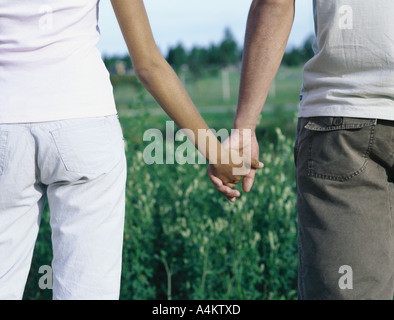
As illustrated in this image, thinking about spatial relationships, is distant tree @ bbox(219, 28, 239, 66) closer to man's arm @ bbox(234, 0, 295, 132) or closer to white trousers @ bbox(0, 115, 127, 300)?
man's arm @ bbox(234, 0, 295, 132)

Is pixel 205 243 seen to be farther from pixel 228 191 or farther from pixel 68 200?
pixel 68 200

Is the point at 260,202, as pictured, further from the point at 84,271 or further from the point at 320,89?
the point at 84,271

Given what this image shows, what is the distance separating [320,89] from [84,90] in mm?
818

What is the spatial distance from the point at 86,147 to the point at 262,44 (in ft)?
3.15

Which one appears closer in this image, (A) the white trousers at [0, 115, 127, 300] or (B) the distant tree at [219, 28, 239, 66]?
(A) the white trousers at [0, 115, 127, 300]

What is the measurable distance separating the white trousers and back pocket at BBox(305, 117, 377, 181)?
677 millimetres

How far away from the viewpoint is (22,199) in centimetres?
173

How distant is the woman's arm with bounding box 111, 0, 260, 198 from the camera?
1783 mm

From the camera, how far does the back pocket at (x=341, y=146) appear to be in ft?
6.19
